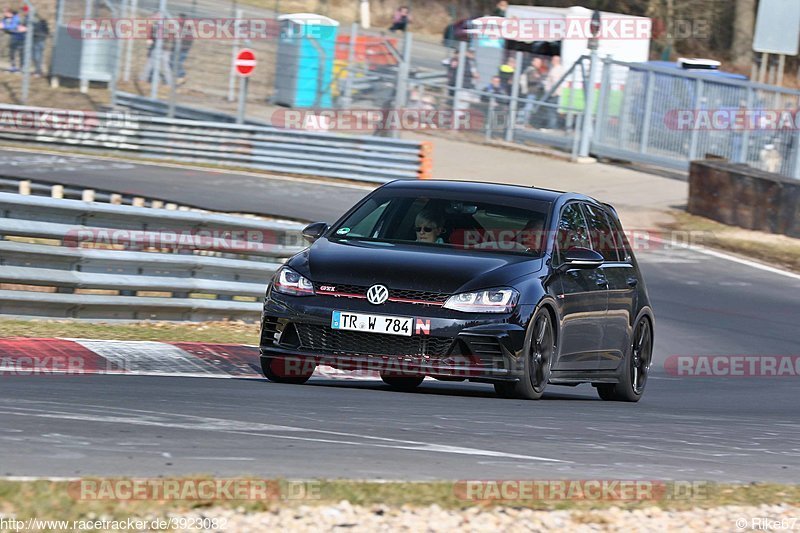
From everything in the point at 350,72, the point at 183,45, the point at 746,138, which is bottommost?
the point at 746,138

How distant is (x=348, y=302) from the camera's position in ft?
27.9

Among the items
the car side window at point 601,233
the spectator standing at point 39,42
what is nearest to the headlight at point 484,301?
the car side window at point 601,233

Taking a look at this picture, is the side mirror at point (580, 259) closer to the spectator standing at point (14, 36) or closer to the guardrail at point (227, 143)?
the guardrail at point (227, 143)

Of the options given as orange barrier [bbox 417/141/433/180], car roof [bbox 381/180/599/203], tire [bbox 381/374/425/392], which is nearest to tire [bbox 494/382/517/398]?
tire [bbox 381/374/425/392]

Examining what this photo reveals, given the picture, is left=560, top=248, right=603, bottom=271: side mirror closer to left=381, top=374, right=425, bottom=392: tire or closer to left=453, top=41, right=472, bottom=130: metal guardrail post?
left=381, top=374, right=425, bottom=392: tire

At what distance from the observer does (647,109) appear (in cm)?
3031

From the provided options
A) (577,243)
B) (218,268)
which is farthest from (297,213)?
(577,243)

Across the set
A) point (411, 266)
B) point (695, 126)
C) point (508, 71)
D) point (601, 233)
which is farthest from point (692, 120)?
point (411, 266)

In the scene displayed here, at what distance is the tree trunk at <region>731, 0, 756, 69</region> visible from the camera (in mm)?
49469

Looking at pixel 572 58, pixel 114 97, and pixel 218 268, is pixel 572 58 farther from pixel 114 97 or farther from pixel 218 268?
pixel 218 268

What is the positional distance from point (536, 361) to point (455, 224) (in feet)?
3.62

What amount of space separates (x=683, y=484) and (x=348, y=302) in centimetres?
309

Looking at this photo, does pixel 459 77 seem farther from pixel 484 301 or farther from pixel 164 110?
pixel 484 301

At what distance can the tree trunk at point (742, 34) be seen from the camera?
4947 centimetres
